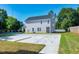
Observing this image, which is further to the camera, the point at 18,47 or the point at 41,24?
the point at 41,24

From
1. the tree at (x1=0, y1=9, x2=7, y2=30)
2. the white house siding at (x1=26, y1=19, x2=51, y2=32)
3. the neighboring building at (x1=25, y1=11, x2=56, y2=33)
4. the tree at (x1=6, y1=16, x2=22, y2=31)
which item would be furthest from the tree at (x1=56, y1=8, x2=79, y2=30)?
the tree at (x1=0, y1=9, x2=7, y2=30)

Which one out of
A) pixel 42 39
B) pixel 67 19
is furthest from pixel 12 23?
pixel 67 19

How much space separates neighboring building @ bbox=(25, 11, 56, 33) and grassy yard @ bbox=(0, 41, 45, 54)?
0.29 metres

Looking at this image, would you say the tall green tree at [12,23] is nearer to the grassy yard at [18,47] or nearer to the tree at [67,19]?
the grassy yard at [18,47]

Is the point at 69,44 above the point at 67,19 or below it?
below

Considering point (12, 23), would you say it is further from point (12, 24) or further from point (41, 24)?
point (41, 24)

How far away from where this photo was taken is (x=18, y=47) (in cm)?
387

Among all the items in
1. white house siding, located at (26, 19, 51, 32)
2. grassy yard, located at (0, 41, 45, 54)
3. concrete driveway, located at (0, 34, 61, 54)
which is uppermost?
white house siding, located at (26, 19, 51, 32)

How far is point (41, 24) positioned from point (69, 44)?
63 centimetres

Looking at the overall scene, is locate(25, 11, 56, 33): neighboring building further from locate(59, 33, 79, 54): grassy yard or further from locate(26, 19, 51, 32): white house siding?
locate(59, 33, 79, 54): grassy yard

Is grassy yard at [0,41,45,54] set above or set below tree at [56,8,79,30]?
below

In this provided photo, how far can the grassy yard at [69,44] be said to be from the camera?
384 centimetres

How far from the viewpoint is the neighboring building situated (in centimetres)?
397

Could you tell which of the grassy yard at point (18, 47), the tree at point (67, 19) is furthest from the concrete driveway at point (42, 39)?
the tree at point (67, 19)
